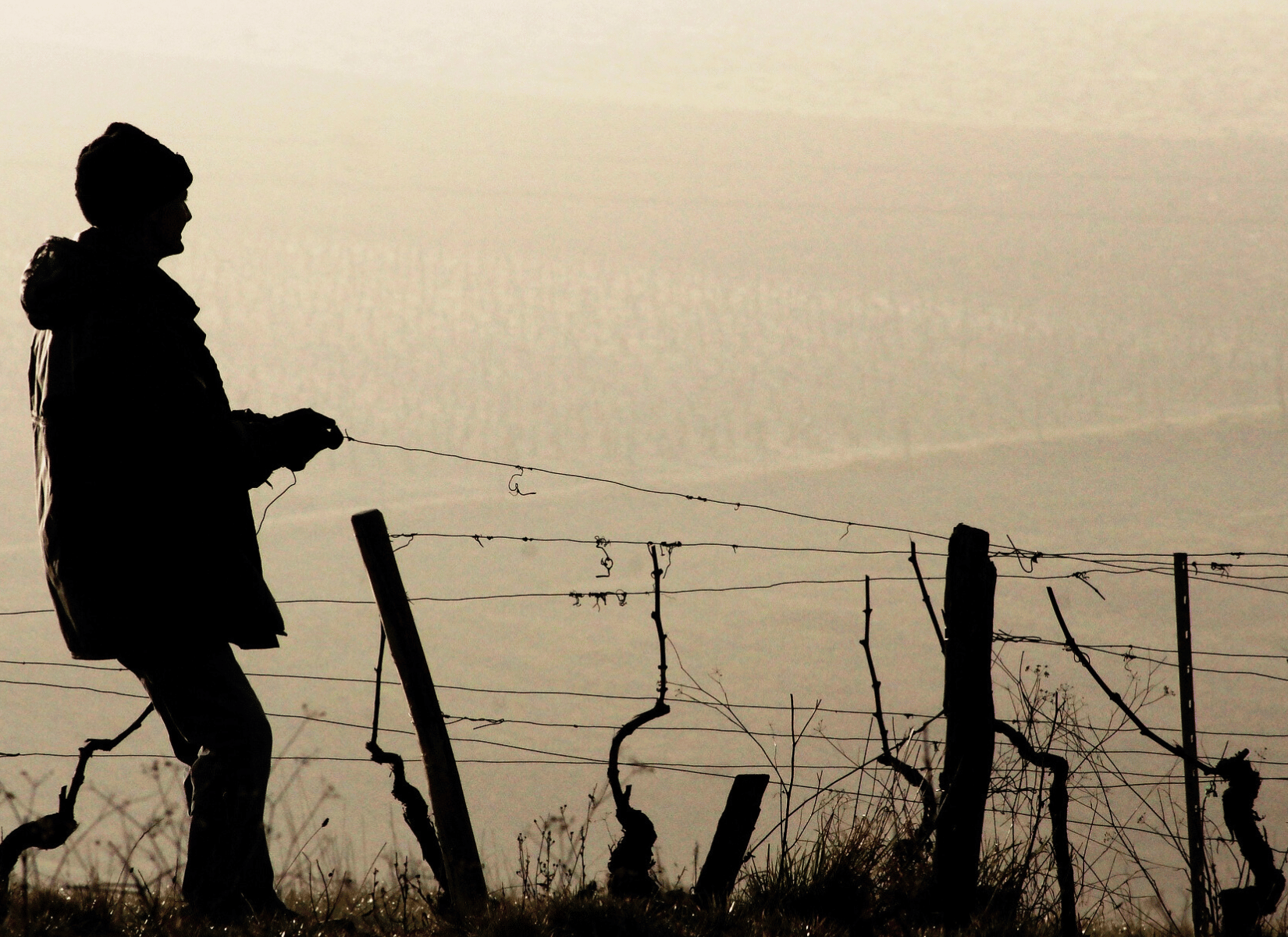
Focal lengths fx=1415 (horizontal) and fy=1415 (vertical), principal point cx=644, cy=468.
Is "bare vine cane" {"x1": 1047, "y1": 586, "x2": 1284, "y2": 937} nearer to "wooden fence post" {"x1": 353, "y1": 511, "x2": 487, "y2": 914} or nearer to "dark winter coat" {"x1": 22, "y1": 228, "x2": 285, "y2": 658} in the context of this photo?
"wooden fence post" {"x1": 353, "y1": 511, "x2": 487, "y2": 914}

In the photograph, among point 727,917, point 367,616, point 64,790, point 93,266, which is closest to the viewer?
point 93,266

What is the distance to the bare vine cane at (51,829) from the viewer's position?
3.38 metres

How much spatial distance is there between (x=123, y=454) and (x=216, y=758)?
635mm

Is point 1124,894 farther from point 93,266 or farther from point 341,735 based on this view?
point 341,735

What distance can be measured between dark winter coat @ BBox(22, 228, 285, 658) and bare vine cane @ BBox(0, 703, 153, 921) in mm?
451

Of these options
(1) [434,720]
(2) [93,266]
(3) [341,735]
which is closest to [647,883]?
(1) [434,720]

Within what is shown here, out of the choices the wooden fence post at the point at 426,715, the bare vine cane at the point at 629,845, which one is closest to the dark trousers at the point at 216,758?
the wooden fence post at the point at 426,715

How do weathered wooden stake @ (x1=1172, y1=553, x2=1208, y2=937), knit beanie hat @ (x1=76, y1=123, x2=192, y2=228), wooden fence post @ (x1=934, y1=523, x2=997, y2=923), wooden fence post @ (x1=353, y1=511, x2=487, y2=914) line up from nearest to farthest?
knit beanie hat @ (x1=76, y1=123, x2=192, y2=228), wooden fence post @ (x1=353, y1=511, x2=487, y2=914), wooden fence post @ (x1=934, y1=523, x2=997, y2=923), weathered wooden stake @ (x1=1172, y1=553, x2=1208, y2=937)

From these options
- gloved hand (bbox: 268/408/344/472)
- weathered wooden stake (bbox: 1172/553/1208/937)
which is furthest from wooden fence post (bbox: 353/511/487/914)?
weathered wooden stake (bbox: 1172/553/1208/937)

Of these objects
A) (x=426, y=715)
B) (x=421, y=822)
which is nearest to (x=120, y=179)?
(x=426, y=715)

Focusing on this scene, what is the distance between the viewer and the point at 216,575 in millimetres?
2758

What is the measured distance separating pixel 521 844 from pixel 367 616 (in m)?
166

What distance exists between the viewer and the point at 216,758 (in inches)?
111

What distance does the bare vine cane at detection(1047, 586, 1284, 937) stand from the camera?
3.64 m
